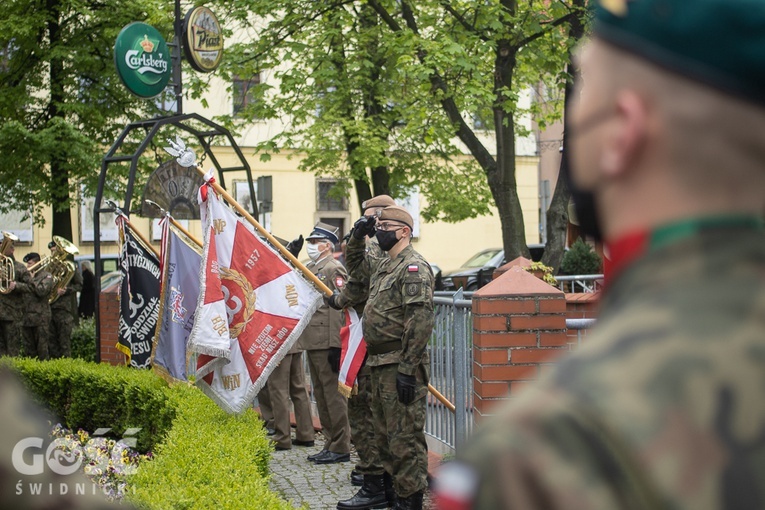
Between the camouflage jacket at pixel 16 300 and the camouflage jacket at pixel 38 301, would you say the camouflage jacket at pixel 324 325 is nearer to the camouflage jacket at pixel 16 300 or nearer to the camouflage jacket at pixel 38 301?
the camouflage jacket at pixel 38 301

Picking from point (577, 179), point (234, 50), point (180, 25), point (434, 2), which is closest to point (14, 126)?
point (234, 50)

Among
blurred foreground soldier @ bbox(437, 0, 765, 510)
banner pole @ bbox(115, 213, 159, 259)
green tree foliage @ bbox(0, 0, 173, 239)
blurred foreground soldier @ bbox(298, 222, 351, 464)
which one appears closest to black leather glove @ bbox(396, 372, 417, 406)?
blurred foreground soldier @ bbox(298, 222, 351, 464)

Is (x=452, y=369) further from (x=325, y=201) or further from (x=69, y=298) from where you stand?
(x=325, y=201)

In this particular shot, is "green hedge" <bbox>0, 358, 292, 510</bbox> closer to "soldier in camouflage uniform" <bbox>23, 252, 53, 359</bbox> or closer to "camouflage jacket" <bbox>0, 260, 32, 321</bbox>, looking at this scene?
"soldier in camouflage uniform" <bbox>23, 252, 53, 359</bbox>

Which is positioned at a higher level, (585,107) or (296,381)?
(585,107)

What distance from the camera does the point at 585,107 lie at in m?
1.18

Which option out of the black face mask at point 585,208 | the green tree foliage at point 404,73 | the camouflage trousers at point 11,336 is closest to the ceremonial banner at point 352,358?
the black face mask at point 585,208

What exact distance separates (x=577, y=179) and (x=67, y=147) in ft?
60.1

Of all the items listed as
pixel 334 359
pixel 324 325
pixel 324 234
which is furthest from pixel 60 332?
pixel 334 359

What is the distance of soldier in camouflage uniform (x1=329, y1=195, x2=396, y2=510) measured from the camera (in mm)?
7422

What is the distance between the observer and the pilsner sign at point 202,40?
12570mm

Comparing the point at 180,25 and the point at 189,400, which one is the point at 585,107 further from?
the point at 180,25

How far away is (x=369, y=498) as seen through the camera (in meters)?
7.41

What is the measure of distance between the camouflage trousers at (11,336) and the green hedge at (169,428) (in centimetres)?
315
